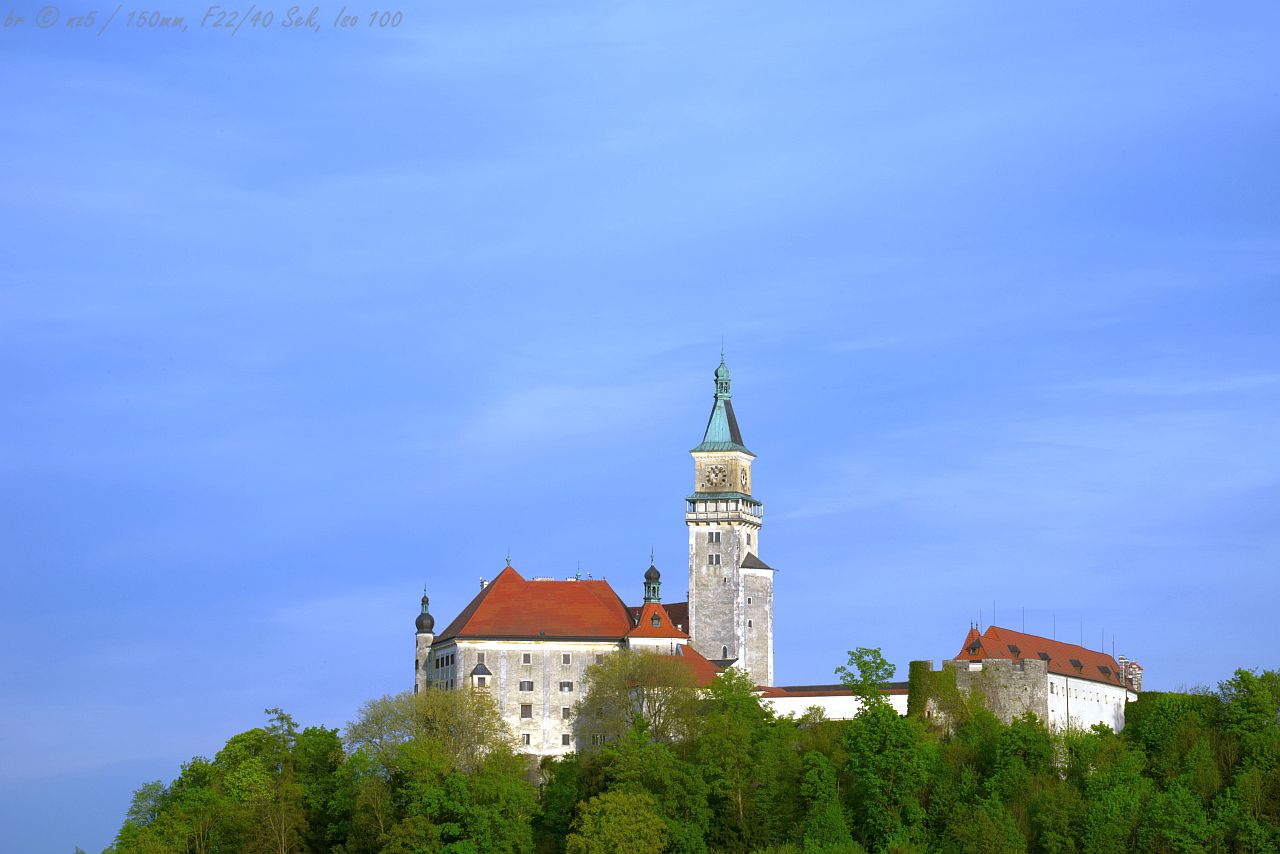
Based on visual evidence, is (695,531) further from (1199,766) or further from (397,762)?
(1199,766)

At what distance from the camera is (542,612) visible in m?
130

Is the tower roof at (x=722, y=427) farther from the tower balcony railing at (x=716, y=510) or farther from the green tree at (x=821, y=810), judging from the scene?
the green tree at (x=821, y=810)

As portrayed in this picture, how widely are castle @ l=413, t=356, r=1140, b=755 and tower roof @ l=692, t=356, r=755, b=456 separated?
0.12 meters

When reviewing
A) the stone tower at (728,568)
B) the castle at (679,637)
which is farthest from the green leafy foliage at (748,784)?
the stone tower at (728,568)

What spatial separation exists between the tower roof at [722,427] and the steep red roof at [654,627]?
10.4 m

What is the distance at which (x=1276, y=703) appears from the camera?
362ft

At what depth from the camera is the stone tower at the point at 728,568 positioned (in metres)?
131

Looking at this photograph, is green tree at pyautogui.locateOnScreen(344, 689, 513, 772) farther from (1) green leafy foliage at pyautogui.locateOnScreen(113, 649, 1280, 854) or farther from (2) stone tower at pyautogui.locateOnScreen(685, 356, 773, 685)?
(2) stone tower at pyautogui.locateOnScreen(685, 356, 773, 685)

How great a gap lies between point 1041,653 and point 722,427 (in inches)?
927

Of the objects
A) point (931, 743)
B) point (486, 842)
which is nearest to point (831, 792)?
point (931, 743)

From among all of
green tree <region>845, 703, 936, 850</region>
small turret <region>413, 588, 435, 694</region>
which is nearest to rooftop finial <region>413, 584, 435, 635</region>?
small turret <region>413, 588, 435, 694</region>

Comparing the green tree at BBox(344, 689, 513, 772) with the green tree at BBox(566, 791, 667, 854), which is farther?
the green tree at BBox(344, 689, 513, 772)

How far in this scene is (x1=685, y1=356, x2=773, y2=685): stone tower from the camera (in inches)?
5143

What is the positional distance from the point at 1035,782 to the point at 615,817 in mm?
17485
